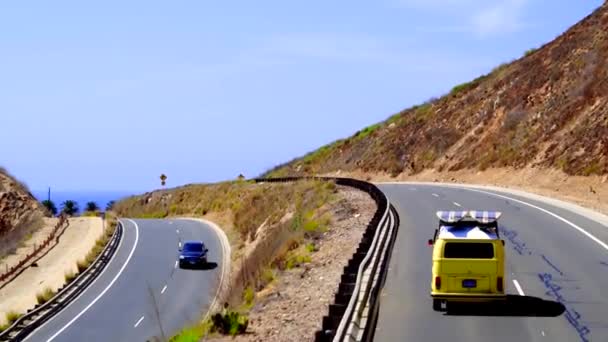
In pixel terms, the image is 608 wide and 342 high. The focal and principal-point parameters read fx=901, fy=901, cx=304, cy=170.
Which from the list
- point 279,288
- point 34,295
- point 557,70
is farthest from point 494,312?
point 557,70

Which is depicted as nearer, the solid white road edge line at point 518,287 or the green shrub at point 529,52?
the solid white road edge line at point 518,287

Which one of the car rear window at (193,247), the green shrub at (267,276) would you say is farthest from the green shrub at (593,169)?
the green shrub at (267,276)

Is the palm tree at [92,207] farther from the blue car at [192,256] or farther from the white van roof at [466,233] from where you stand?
the white van roof at [466,233]

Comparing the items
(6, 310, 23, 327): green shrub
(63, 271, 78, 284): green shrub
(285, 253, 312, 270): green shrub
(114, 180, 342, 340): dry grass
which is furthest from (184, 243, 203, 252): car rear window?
(285, 253, 312, 270): green shrub

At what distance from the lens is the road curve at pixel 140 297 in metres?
35.1

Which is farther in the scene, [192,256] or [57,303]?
[192,256]

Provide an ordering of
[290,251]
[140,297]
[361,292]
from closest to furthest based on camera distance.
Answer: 1. [361,292]
2. [290,251]
3. [140,297]

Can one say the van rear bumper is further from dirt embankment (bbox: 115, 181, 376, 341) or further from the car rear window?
the car rear window

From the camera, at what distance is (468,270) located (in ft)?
63.8

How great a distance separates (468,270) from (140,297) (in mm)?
26502

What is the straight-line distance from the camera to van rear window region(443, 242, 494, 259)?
770 inches

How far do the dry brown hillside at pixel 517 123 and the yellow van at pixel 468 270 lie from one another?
114 ft

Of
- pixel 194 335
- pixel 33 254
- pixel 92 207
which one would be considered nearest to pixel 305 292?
pixel 194 335

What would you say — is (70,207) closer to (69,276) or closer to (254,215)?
(254,215)
